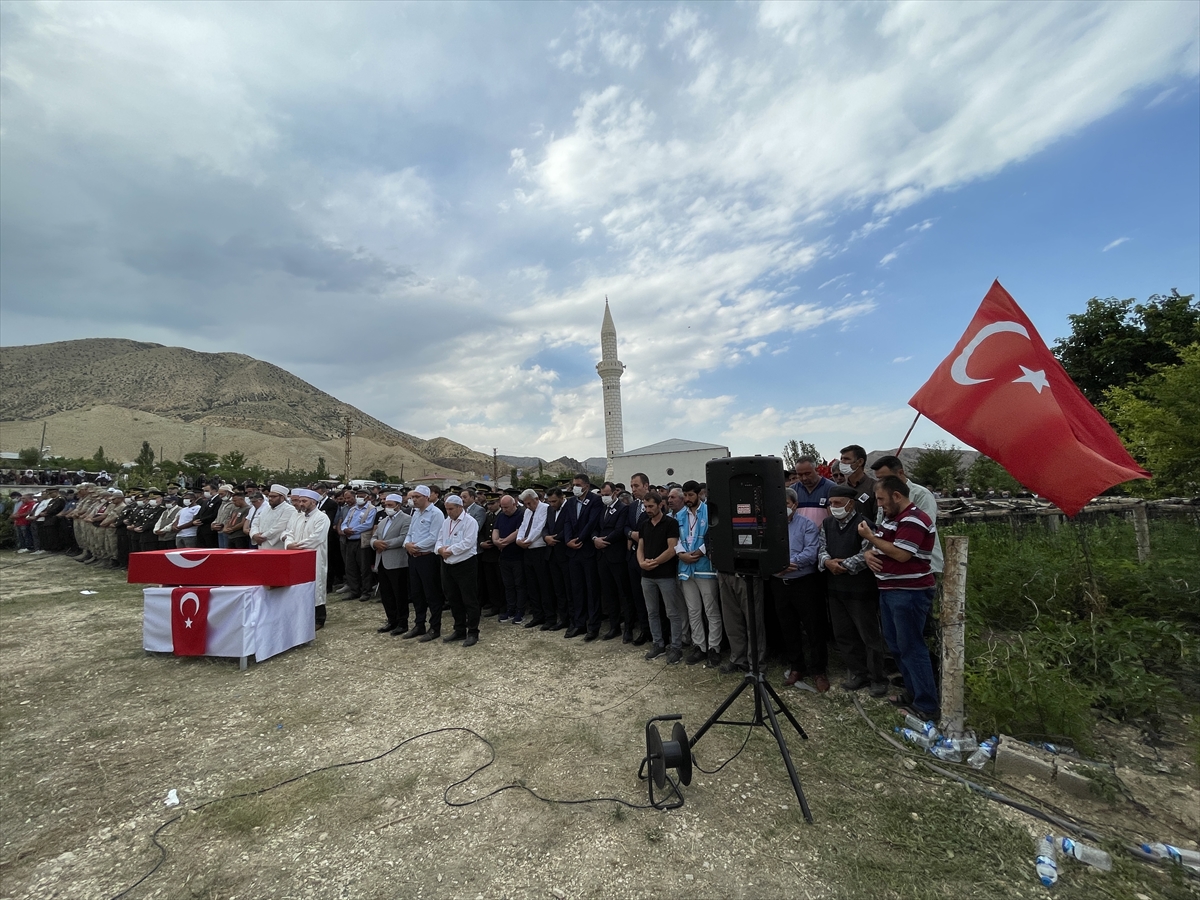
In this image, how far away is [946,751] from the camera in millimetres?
3520

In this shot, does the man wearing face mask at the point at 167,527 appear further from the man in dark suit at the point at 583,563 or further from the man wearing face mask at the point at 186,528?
the man in dark suit at the point at 583,563

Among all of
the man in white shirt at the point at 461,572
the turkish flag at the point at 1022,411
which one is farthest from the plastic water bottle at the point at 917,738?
the man in white shirt at the point at 461,572

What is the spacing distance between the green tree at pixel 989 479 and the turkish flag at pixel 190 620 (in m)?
26.6

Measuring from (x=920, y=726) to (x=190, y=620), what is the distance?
7.33 m

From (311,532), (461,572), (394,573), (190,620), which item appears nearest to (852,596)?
(461,572)

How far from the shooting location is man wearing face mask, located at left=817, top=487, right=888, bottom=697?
14.9 feet

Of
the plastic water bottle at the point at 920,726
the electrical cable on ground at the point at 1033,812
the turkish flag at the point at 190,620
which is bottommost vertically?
the electrical cable on ground at the point at 1033,812

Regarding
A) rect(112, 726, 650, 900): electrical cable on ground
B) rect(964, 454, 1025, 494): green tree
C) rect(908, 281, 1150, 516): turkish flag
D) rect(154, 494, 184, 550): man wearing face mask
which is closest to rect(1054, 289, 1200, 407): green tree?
rect(964, 454, 1025, 494): green tree

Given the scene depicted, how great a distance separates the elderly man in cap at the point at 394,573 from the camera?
720 centimetres

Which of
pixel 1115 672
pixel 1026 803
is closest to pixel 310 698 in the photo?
pixel 1026 803

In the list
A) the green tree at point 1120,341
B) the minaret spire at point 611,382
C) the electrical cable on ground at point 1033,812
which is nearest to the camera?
the electrical cable on ground at point 1033,812

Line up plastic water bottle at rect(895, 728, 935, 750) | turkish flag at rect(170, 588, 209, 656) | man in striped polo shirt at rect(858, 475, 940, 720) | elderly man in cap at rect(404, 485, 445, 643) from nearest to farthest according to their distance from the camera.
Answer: plastic water bottle at rect(895, 728, 935, 750) < man in striped polo shirt at rect(858, 475, 940, 720) < turkish flag at rect(170, 588, 209, 656) < elderly man in cap at rect(404, 485, 445, 643)

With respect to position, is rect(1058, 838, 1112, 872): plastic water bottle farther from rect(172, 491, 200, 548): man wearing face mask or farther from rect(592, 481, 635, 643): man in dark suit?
rect(172, 491, 200, 548): man wearing face mask

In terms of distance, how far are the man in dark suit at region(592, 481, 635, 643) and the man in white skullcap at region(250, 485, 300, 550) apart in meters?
4.59
